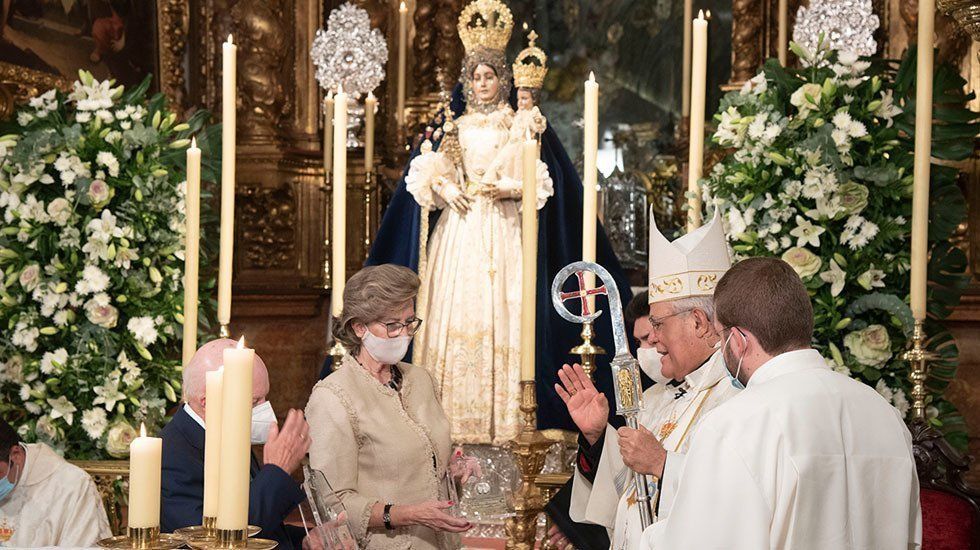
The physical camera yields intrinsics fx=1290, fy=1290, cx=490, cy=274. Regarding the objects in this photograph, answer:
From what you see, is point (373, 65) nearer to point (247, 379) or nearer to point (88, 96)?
point (88, 96)

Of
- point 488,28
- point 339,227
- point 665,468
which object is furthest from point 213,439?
point 488,28

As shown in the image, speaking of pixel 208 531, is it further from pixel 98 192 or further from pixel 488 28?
pixel 488 28

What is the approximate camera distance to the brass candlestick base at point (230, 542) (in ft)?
5.72

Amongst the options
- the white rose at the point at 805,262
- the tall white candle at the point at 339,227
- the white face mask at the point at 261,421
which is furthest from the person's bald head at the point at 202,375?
the white rose at the point at 805,262

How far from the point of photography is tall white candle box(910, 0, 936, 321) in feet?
11.5

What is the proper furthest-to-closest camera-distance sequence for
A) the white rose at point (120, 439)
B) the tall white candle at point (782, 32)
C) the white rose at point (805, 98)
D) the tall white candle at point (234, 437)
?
1. the tall white candle at point (782, 32)
2. the white rose at point (120, 439)
3. the white rose at point (805, 98)
4. the tall white candle at point (234, 437)

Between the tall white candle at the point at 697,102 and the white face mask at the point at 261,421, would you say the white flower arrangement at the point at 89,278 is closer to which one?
the white face mask at the point at 261,421

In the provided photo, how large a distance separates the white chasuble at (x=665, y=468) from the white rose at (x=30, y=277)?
2.18 meters

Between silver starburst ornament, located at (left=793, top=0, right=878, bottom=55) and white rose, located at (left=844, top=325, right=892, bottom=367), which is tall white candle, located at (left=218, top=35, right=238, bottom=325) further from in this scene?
silver starburst ornament, located at (left=793, top=0, right=878, bottom=55)

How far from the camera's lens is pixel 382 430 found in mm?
3330

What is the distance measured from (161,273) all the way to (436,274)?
190cm

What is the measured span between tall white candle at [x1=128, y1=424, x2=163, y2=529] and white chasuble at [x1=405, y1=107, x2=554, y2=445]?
4322mm

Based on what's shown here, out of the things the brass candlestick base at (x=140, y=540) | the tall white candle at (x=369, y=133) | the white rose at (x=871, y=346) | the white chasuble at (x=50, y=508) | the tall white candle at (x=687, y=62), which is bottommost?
the white chasuble at (x=50, y=508)

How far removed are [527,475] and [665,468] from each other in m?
0.41
